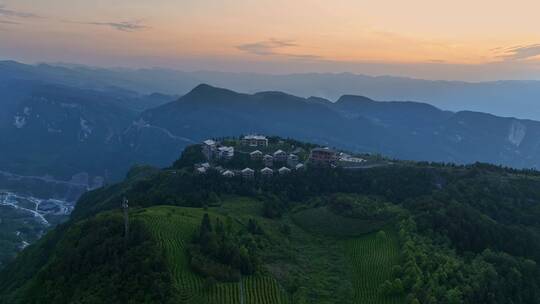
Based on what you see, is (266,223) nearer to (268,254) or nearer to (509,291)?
(268,254)

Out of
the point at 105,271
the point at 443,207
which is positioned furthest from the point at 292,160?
the point at 105,271

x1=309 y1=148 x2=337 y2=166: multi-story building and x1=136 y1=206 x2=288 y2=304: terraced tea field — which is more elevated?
x1=309 y1=148 x2=337 y2=166: multi-story building

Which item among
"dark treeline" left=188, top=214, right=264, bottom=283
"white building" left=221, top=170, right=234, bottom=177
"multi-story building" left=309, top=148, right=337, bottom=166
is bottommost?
"dark treeline" left=188, top=214, right=264, bottom=283

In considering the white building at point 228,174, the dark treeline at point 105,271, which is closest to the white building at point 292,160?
the white building at point 228,174

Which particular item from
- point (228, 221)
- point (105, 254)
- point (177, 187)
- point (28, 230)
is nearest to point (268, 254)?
point (228, 221)

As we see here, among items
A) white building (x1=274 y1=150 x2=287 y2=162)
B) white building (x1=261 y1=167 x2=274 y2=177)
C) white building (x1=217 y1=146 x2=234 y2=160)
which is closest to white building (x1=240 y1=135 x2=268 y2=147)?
white building (x1=217 y1=146 x2=234 y2=160)

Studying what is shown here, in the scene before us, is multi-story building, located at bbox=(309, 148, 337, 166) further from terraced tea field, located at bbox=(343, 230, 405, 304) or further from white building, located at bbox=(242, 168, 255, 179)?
terraced tea field, located at bbox=(343, 230, 405, 304)

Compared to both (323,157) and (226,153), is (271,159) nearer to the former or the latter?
(226,153)
